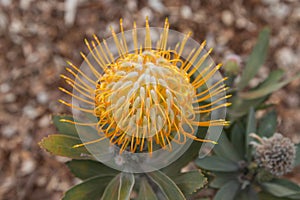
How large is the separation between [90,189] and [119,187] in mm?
149

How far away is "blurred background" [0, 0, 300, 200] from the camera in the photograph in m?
2.76

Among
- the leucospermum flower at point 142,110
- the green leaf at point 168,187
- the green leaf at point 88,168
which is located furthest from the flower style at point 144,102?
the green leaf at point 88,168

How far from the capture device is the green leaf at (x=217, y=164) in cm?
147

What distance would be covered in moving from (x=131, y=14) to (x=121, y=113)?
1928mm

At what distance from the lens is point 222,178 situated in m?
1.61

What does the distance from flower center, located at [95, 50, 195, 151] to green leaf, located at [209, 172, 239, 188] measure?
1.34ft

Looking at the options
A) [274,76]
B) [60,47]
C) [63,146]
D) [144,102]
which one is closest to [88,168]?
[63,146]

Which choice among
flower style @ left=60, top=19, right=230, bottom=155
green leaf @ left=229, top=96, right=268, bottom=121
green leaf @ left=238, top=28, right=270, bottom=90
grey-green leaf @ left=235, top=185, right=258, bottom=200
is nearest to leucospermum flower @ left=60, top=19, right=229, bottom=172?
flower style @ left=60, top=19, right=230, bottom=155

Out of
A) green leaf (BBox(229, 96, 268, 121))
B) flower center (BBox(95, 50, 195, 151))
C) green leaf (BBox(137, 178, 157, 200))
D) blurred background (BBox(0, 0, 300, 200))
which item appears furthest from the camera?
blurred background (BBox(0, 0, 300, 200))

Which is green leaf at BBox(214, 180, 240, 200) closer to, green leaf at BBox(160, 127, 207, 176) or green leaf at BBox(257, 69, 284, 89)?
green leaf at BBox(160, 127, 207, 176)

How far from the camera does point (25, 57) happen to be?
2.96 meters

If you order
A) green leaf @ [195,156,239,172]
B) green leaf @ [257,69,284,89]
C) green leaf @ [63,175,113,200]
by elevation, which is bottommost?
green leaf @ [63,175,113,200]

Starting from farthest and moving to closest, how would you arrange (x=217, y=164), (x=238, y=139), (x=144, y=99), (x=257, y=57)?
(x=257, y=57)
(x=238, y=139)
(x=217, y=164)
(x=144, y=99)

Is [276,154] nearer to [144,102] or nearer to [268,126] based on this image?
[268,126]
